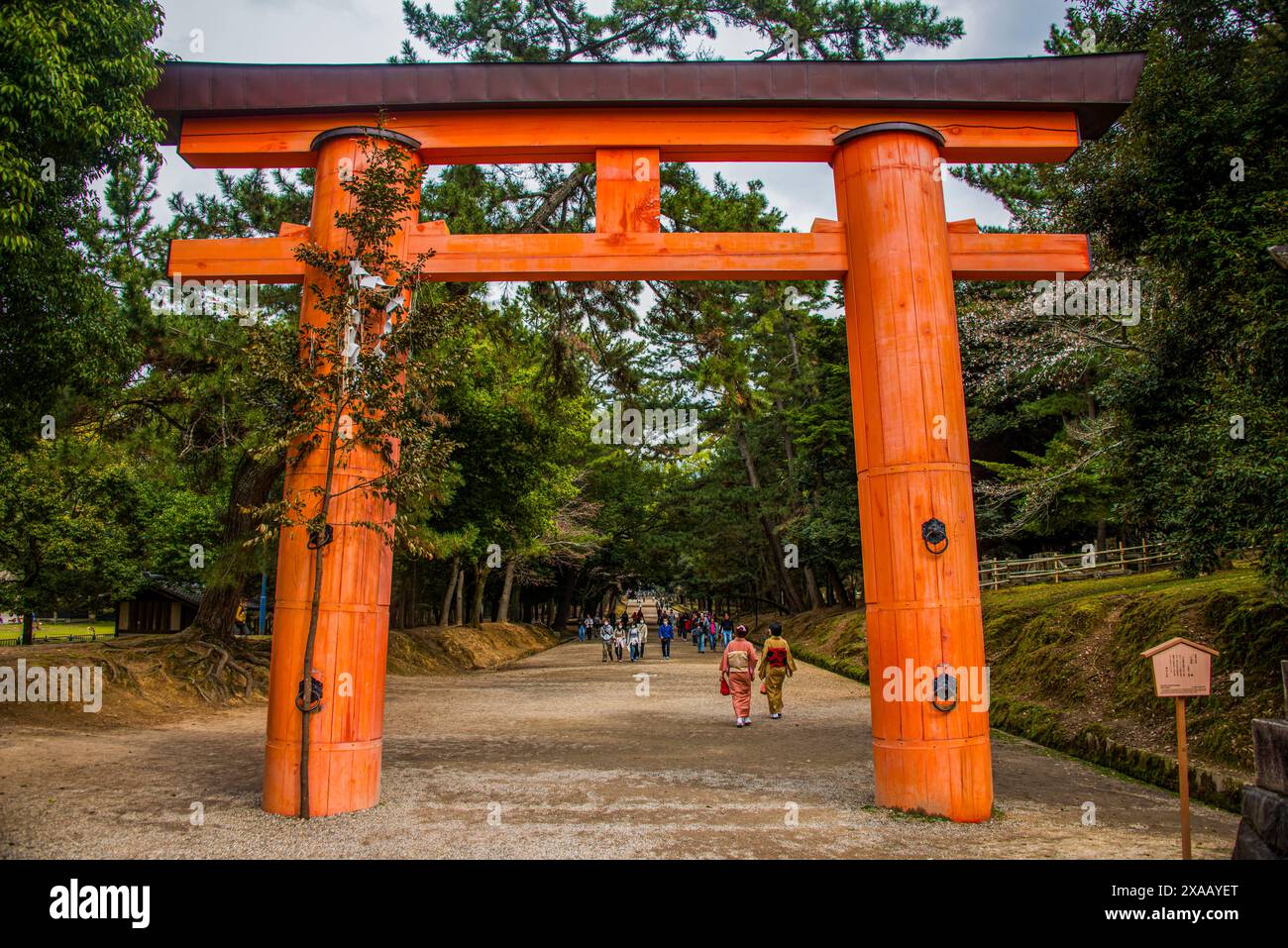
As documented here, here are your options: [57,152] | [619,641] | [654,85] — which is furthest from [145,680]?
[619,641]

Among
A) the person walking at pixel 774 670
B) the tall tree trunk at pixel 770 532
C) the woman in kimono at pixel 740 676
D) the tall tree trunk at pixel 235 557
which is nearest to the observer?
the woman in kimono at pixel 740 676

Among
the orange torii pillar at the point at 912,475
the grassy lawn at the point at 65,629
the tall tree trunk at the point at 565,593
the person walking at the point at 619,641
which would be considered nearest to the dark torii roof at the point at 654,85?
the orange torii pillar at the point at 912,475

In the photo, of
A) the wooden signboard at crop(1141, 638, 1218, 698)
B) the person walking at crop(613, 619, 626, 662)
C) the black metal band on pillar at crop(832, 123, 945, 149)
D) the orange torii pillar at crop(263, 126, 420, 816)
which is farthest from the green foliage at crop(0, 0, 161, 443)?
the person walking at crop(613, 619, 626, 662)

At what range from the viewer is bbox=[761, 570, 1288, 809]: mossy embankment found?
8.41 m

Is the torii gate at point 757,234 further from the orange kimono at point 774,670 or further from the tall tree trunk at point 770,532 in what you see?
the tall tree trunk at point 770,532

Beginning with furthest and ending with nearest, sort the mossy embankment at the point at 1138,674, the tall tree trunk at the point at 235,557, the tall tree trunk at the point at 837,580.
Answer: the tall tree trunk at the point at 837,580 → the tall tree trunk at the point at 235,557 → the mossy embankment at the point at 1138,674

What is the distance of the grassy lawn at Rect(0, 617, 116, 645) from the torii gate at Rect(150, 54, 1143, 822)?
1742 inches

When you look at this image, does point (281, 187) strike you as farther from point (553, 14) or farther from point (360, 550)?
point (360, 550)

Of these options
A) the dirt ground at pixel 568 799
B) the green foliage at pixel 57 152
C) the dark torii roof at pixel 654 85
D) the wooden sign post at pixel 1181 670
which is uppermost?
the dark torii roof at pixel 654 85

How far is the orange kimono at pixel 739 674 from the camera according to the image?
12758mm

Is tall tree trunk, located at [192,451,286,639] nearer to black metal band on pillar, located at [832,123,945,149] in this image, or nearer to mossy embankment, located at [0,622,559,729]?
mossy embankment, located at [0,622,559,729]

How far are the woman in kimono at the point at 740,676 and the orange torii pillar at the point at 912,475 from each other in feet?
17.4

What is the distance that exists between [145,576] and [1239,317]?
3990 cm

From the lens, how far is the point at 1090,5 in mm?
11398
